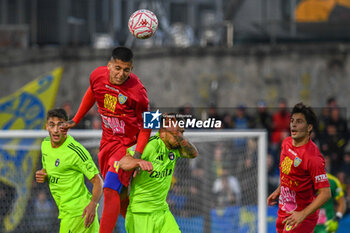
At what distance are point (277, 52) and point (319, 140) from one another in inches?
181

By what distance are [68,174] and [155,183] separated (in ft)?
3.43

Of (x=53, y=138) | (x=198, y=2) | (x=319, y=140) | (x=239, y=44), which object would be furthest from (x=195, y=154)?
(x=198, y=2)

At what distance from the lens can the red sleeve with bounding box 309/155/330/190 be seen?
6.28m

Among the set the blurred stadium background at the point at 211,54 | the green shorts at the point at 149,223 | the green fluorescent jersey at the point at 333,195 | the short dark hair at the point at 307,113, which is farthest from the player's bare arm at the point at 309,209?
the blurred stadium background at the point at 211,54

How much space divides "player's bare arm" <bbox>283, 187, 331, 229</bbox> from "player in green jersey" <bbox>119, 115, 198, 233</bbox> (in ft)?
3.76

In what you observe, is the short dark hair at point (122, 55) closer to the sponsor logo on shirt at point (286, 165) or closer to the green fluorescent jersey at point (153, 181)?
the green fluorescent jersey at point (153, 181)

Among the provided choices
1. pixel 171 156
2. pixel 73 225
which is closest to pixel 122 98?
pixel 171 156

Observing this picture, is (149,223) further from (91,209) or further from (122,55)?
(122,55)

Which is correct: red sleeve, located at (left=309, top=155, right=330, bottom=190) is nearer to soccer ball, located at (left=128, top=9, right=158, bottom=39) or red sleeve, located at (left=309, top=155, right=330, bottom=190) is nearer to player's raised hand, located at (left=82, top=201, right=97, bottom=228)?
soccer ball, located at (left=128, top=9, right=158, bottom=39)

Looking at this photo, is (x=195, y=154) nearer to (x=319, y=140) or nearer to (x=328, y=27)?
(x=319, y=140)

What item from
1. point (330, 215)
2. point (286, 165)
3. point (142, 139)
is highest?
point (142, 139)

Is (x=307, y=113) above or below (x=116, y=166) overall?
above

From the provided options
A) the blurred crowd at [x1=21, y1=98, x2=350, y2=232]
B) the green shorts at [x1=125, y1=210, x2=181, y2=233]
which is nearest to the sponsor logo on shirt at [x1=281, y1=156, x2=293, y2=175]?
the green shorts at [x1=125, y1=210, x2=181, y2=233]

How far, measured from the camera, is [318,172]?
6.34m
